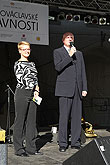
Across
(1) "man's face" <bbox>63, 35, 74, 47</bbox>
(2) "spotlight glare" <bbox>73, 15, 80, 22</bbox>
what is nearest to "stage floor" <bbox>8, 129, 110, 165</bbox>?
(1) "man's face" <bbox>63, 35, 74, 47</bbox>

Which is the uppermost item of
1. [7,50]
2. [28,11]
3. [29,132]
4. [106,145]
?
[28,11]

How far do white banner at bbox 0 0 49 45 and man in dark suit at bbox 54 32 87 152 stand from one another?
1.74 m

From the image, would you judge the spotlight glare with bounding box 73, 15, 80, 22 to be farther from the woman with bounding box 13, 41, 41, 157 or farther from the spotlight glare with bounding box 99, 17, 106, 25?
the woman with bounding box 13, 41, 41, 157

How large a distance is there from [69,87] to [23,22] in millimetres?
2087

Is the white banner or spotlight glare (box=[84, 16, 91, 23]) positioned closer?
the white banner

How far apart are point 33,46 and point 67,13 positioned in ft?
3.40

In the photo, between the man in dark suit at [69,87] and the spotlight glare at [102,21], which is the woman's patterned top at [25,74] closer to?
the man in dark suit at [69,87]

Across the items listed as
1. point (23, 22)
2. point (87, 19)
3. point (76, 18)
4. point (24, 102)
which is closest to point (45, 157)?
point (24, 102)

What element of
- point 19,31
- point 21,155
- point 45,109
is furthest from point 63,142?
point 45,109

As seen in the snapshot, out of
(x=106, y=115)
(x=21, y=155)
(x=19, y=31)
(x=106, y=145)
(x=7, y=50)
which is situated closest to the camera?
Answer: (x=106, y=145)

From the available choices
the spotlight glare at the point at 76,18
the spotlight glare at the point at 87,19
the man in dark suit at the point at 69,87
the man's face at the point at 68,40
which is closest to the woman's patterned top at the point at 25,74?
the man in dark suit at the point at 69,87

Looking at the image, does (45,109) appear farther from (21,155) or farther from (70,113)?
(21,155)

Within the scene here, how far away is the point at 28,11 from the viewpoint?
515cm

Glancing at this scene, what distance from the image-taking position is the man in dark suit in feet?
11.5
